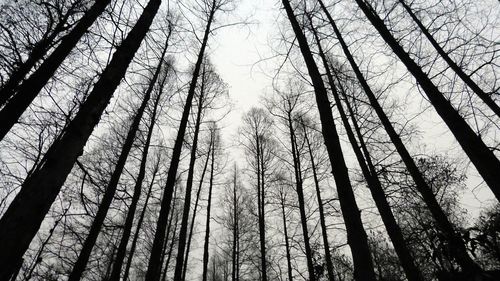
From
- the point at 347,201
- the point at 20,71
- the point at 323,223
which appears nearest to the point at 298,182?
the point at 323,223

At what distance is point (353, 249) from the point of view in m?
2.49

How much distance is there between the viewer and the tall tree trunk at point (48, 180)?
4.24 feet

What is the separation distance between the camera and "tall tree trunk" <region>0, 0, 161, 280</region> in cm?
129

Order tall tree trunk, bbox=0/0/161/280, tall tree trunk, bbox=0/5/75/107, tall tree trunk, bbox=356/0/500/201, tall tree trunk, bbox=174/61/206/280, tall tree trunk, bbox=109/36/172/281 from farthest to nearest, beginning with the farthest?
tall tree trunk, bbox=174/61/206/280 < tall tree trunk, bbox=109/36/172/281 < tall tree trunk, bbox=0/5/75/107 < tall tree trunk, bbox=356/0/500/201 < tall tree trunk, bbox=0/0/161/280

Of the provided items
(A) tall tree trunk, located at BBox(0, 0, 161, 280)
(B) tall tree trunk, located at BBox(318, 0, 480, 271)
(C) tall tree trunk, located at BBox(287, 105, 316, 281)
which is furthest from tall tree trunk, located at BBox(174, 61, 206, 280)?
(A) tall tree trunk, located at BBox(0, 0, 161, 280)

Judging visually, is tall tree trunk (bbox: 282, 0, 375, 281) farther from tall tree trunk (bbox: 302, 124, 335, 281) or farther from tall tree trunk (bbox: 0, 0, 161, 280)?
tall tree trunk (bbox: 302, 124, 335, 281)

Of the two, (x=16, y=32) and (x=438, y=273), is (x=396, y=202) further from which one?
(x=16, y=32)

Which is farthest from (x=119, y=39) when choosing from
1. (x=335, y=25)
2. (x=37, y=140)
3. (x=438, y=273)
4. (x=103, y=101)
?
(x=335, y=25)

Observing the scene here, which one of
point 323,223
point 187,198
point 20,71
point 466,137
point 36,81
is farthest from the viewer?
point 323,223

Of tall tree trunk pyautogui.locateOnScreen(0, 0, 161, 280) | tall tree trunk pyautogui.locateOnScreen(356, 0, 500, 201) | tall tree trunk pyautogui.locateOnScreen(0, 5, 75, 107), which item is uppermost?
tall tree trunk pyautogui.locateOnScreen(0, 5, 75, 107)

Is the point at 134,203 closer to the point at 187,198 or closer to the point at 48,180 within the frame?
the point at 187,198

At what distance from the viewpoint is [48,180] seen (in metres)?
1.55

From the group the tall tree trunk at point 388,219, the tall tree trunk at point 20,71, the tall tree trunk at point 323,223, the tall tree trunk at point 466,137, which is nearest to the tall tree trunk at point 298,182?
the tall tree trunk at point 323,223

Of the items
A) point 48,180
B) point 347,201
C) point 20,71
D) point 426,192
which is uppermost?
point 20,71
